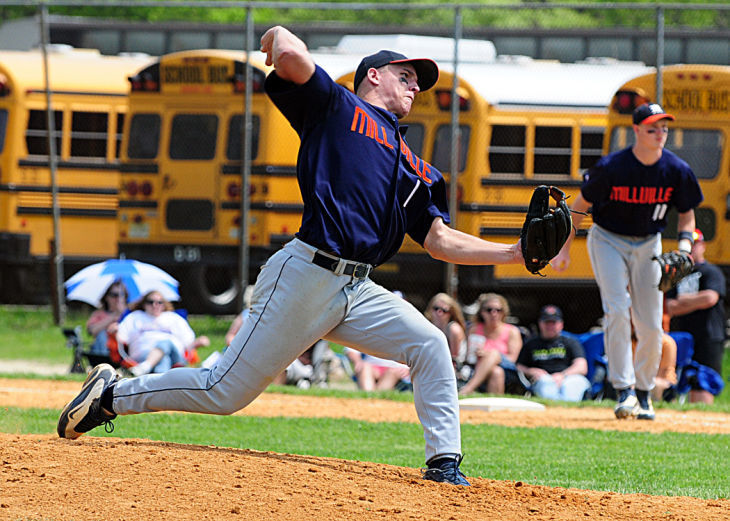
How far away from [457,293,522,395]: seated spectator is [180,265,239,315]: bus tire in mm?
5861

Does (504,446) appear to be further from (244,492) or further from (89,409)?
(244,492)

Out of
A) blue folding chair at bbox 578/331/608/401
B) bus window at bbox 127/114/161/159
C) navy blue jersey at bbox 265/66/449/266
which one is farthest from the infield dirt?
bus window at bbox 127/114/161/159

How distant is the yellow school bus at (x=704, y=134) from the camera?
14.9 m

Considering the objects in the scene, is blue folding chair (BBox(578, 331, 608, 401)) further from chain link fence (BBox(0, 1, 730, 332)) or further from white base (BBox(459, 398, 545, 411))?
chain link fence (BBox(0, 1, 730, 332))

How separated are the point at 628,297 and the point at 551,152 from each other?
693 centimetres

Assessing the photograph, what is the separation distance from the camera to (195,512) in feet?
15.4

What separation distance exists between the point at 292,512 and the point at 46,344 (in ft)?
35.6

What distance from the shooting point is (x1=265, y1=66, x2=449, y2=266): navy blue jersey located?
5.18 metres

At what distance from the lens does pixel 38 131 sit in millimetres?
17734

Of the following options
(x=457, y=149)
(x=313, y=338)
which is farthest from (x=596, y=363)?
(x=313, y=338)

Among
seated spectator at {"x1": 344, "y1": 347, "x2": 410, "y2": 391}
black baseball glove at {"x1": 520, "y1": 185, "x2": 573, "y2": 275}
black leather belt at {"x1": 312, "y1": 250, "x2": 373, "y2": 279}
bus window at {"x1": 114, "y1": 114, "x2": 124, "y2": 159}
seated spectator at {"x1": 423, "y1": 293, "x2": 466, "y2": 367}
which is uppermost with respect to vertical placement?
black baseball glove at {"x1": 520, "y1": 185, "x2": 573, "y2": 275}

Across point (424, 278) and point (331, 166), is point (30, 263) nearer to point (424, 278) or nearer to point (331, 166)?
point (424, 278)

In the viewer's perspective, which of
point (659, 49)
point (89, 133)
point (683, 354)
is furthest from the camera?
point (89, 133)

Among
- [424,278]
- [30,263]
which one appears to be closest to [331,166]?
[424,278]
